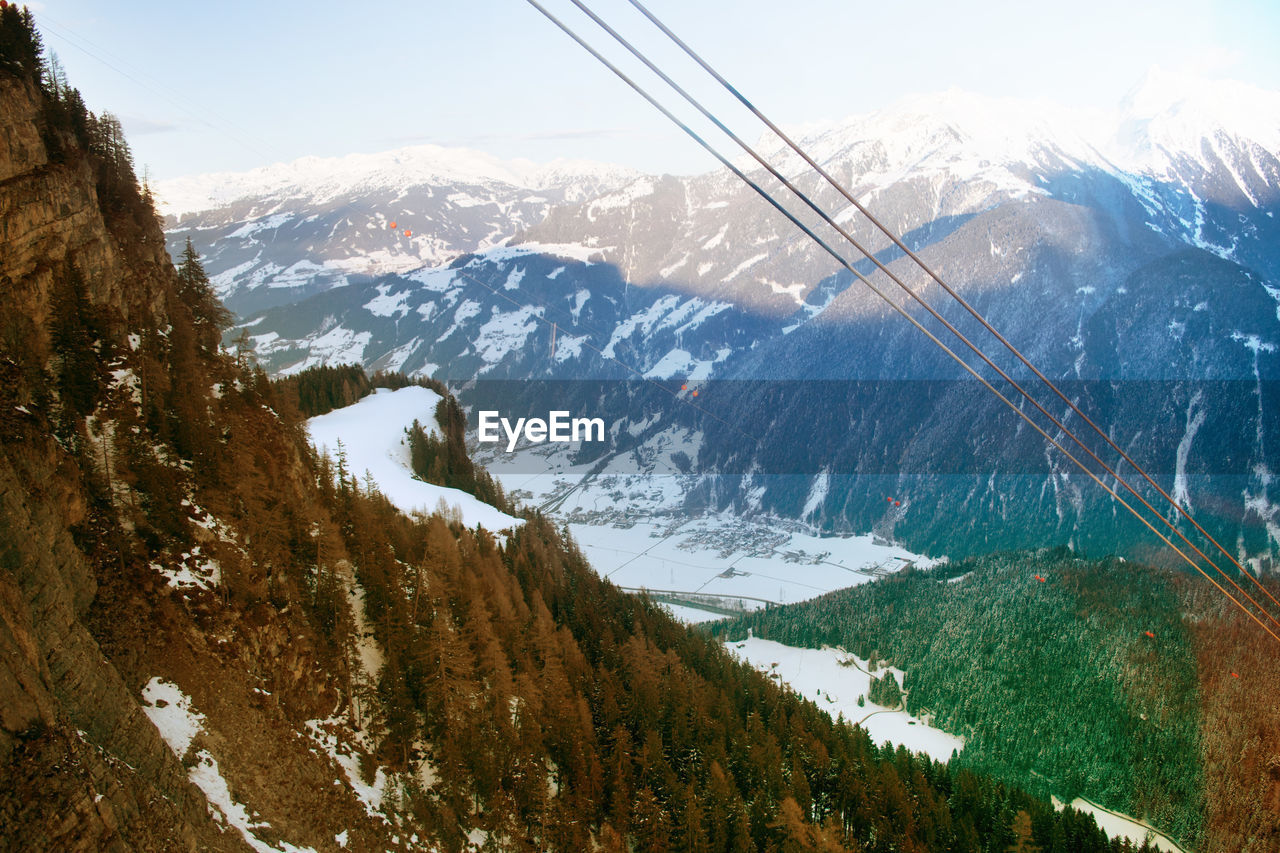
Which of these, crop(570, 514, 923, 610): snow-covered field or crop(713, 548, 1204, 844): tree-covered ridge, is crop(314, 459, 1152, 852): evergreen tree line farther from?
crop(570, 514, 923, 610): snow-covered field

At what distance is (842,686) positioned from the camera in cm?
7838

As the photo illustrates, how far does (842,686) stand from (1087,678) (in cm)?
2327

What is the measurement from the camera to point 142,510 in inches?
786

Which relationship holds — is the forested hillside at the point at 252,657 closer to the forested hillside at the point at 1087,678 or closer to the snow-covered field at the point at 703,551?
the forested hillside at the point at 1087,678

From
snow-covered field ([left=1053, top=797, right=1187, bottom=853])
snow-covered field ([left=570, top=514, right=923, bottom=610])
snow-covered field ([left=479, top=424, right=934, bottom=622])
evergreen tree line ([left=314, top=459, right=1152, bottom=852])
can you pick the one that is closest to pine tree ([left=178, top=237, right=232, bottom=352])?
evergreen tree line ([left=314, top=459, right=1152, bottom=852])

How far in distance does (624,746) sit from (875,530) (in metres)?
155

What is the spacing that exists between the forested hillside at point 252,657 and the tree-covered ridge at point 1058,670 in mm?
21524

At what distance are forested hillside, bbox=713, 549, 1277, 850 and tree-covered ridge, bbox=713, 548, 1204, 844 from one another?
0.42 ft

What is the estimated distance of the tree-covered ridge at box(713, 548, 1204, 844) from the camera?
54688mm

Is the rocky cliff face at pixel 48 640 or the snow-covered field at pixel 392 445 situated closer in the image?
the rocky cliff face at pixel 48 640

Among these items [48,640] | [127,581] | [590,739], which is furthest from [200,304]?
[590,739]

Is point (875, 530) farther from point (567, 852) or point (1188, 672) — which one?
point (567, 852)

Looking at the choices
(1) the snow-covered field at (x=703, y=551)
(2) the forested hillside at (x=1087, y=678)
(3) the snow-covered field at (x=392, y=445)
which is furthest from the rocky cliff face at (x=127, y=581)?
(1) the snow-covered field at (x=703, y=551)

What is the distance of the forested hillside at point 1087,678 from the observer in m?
51.2
